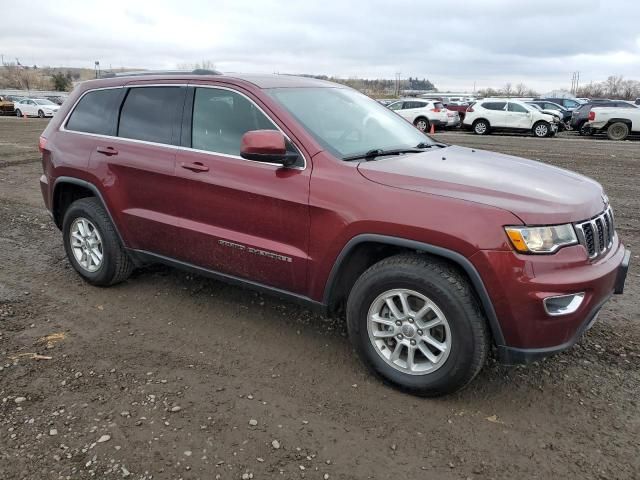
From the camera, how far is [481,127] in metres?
23.3

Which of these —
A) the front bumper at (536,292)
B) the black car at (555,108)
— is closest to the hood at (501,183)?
the front bumper at (536,292)

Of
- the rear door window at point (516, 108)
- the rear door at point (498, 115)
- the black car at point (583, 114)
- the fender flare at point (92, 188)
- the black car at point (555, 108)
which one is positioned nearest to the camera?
the fender flare at point (92, 188)

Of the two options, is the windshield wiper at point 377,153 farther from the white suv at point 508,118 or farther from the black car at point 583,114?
the white suv at point 508,118

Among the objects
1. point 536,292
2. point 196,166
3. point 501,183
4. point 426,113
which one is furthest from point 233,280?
point 426,113

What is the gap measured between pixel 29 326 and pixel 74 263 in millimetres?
944

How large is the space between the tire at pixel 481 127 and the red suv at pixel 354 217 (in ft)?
66.5

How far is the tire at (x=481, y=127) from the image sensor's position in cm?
2325

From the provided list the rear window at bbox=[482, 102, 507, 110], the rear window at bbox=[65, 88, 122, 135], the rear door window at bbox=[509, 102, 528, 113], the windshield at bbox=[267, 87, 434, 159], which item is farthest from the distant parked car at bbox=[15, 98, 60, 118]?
the windshield at bbox=[267, 87, 434, 159]

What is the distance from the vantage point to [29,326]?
395 centimetres

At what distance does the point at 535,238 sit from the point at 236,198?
6.08ft

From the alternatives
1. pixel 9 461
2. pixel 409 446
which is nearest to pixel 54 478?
pixel 9 461

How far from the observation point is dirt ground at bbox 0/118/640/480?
2.58 metres

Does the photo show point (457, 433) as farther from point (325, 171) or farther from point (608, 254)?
point (325, 171)

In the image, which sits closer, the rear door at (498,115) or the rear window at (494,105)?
the rear door at (498,115)
